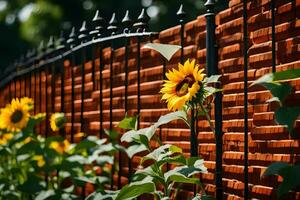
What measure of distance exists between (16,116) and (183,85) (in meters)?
2.30

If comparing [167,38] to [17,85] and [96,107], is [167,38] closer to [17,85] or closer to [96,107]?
[96,107]

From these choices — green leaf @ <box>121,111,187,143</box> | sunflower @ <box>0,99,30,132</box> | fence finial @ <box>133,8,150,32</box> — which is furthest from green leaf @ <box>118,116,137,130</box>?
sunflower @ <box>0,99,30,132</box>

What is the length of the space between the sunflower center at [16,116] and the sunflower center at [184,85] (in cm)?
227

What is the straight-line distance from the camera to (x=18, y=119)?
493 cm

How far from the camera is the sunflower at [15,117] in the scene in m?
4.93

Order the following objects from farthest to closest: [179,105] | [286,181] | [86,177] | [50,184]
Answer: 1. [50,184]
2. [86,177]
3. [179,105]
4. [286,181]

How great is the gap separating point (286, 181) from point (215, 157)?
946 mm

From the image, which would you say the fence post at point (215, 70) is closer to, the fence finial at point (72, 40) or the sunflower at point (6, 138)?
the fence finial at point (72, 40)

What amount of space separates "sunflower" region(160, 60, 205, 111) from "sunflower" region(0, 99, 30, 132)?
7.27 ft

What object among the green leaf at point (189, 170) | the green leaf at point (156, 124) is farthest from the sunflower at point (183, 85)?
the green leaf at point (189, 170)

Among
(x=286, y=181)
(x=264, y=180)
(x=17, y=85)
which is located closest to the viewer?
(x=286, y=181)

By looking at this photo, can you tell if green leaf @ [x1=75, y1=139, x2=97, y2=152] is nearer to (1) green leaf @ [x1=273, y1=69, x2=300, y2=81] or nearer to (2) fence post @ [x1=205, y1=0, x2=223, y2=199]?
(2) fence post @ [x1=205, y1=0, x2=223, y2=199]

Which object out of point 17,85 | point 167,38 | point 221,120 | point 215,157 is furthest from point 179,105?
point 17,85

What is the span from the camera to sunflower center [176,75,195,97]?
9.40 ft
